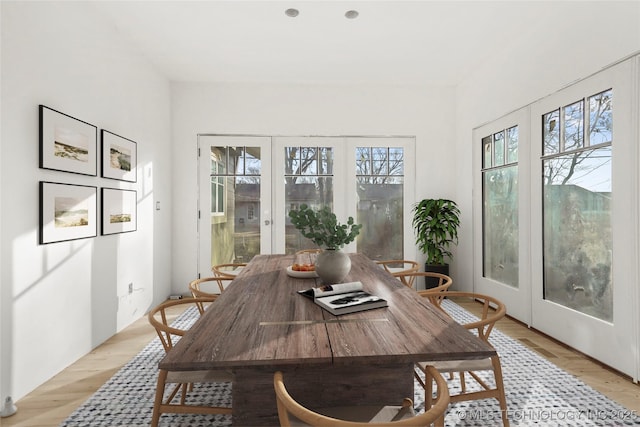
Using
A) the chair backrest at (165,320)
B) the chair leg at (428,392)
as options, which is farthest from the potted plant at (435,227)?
the chair leg at (428,392)

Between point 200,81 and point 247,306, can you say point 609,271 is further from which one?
point 200,81

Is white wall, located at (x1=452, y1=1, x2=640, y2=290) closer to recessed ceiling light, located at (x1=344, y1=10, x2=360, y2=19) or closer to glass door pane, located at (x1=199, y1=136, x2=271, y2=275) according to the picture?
recessed ceiling light, located at (x1=344, y1=10, x2=360, y2=19)

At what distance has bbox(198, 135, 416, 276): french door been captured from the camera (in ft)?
15.1

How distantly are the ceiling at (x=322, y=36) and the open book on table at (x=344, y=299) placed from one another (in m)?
2.43

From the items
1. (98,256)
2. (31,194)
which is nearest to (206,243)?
(98,256)

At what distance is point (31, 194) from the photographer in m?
2.18

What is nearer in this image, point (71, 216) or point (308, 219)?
point (308, 219)

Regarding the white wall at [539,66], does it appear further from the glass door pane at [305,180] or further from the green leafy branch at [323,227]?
the green leafy branch at [323,227]

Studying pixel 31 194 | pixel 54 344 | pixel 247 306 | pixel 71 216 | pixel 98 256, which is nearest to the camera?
pixel 247 306

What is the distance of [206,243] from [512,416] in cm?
381

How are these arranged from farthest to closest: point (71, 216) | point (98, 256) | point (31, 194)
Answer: point (98, 256) < point (71, 216) < point (31, 194)

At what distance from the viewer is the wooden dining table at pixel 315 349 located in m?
1.05

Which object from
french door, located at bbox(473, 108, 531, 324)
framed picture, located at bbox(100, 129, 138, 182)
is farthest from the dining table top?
french door, located at bbox(473, 108, 531, 324)

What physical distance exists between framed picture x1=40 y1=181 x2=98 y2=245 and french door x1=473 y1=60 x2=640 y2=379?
3.86 meters
